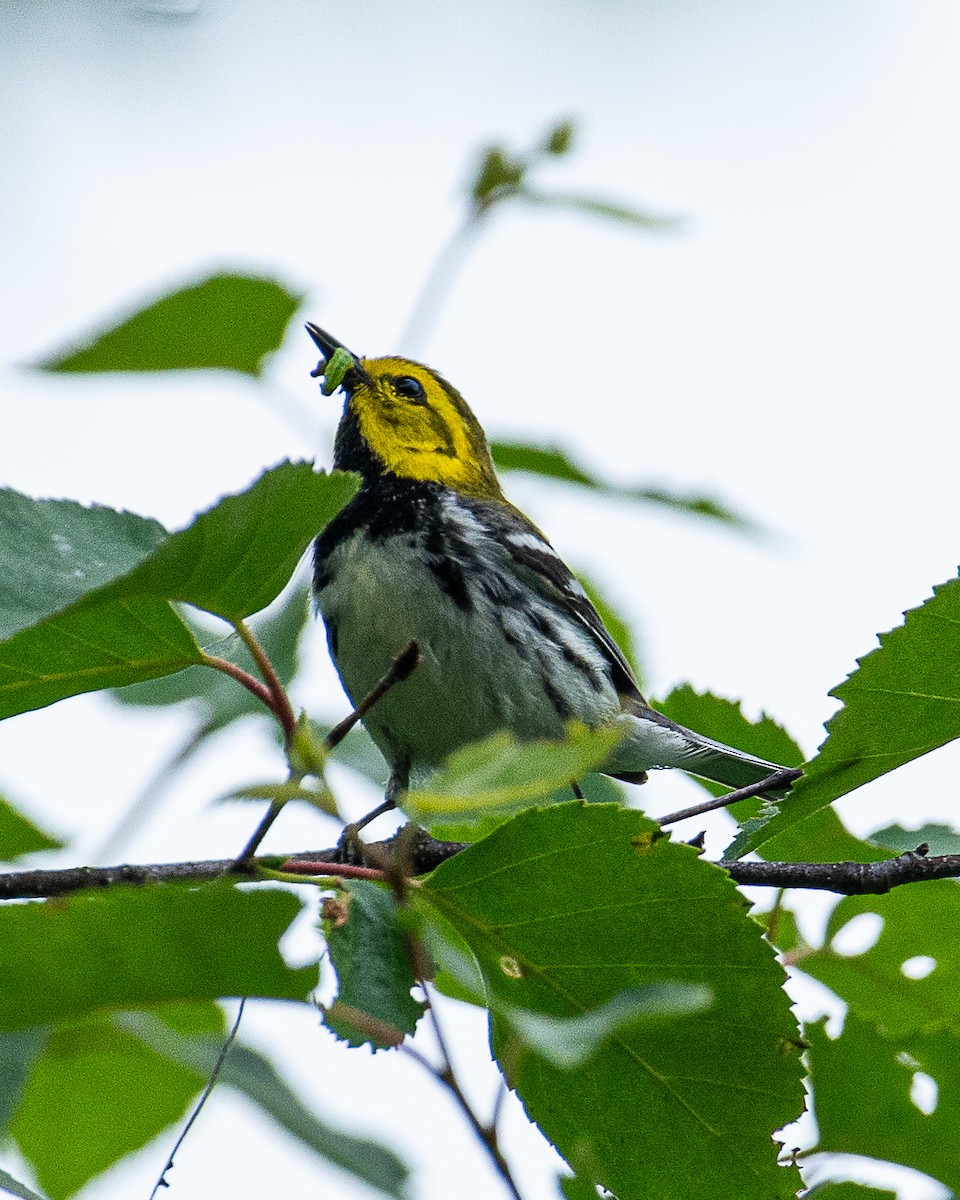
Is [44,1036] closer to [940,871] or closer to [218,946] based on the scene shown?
[218,946]

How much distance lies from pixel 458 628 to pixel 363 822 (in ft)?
5.16

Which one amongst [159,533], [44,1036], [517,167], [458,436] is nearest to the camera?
[44,1036]

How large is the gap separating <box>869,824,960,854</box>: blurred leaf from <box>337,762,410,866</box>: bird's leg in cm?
83

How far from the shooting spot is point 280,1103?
4.36ft

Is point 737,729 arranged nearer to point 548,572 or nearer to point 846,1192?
point 846,1192

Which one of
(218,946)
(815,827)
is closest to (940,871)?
(815,827)

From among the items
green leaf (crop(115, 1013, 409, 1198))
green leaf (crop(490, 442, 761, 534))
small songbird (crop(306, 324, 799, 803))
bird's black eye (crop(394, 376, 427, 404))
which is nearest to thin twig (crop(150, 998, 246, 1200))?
green leaf (crop(115, 1013, 409, 1198))

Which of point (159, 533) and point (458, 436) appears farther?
point (458, 436)

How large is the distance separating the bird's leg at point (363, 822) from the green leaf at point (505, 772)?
6 cm

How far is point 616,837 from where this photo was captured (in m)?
1.77

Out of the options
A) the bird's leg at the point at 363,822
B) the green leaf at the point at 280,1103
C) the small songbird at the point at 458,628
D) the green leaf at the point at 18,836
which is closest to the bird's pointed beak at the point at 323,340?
the small songbird at the point at 458,628

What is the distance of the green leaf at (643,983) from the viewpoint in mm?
1786

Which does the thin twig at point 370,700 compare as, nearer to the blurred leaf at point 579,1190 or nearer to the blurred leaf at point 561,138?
Answer: the blurred leaf at point 579,1190

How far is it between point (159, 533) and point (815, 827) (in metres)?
1.15
